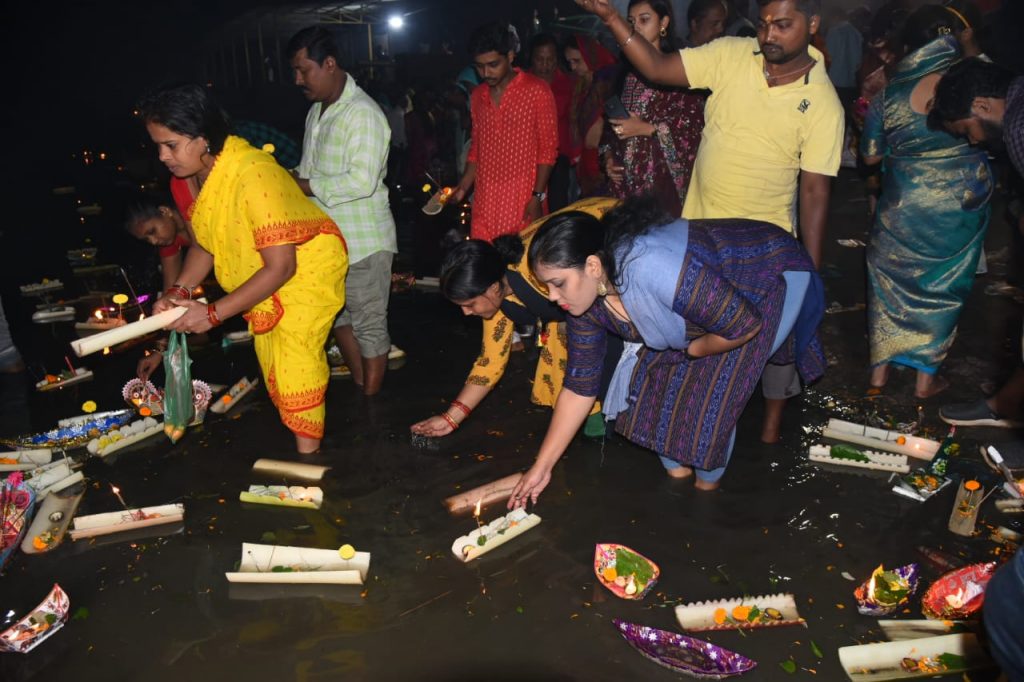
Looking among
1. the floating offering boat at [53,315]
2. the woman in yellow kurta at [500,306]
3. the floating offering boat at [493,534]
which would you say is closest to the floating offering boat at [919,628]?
the floating offering boat at [493,534]

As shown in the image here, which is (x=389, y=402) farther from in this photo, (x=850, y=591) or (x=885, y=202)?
(x=885, y=202)

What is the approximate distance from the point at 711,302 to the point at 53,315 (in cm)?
529

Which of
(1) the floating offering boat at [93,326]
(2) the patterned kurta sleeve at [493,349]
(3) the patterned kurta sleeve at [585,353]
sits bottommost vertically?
(1) the floating offering boat at [93,326]

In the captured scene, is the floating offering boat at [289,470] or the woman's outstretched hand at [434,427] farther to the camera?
the woman's outstretched hand at [434,427]

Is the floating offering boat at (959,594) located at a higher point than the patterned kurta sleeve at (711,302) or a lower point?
lower

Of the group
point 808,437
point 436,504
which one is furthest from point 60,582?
point 808,437

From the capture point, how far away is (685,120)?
13.3 ft

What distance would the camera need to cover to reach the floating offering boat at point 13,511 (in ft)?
10.1

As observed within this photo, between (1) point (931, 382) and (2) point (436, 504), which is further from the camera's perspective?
(1) point (931, 382)

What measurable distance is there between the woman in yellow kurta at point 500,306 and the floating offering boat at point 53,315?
361 cm

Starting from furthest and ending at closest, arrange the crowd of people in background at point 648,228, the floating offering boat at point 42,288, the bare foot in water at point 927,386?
the floating offering boat at point 42,288
the bare foot in water at point 927,386
the crowd of people in background at point 648,228

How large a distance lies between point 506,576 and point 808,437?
5.93 ft

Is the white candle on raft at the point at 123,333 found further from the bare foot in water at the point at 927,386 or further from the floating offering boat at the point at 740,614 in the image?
the bare foot in water at the point at 927,386

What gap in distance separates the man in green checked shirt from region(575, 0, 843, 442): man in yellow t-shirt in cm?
140
